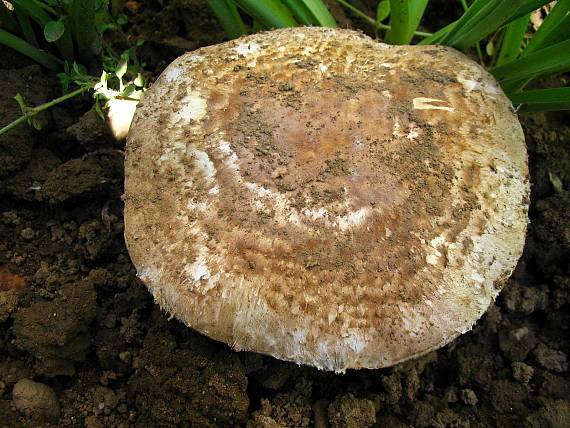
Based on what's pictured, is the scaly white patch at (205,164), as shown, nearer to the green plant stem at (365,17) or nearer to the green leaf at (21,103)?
the green leaf at (21,103)

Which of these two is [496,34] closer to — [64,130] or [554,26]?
[554,26]

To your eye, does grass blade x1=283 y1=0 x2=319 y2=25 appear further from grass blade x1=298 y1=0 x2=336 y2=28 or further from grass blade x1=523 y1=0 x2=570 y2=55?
grass blade x1=523 y1=0 x2=570 y2=55

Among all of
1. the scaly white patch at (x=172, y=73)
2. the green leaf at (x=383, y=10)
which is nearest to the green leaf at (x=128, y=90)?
the scaly white patch at (x=172, y=73)

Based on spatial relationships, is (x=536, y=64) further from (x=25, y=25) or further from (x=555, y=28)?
(x=25, y=25)

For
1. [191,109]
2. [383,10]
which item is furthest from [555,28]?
[191,109]

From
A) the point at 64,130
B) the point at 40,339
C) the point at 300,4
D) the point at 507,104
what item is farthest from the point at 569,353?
the point at 64,130

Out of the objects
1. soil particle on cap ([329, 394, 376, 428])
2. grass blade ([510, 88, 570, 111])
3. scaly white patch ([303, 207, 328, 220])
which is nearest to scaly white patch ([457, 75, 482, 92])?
grass blade ([510, 88, 570, 111])
